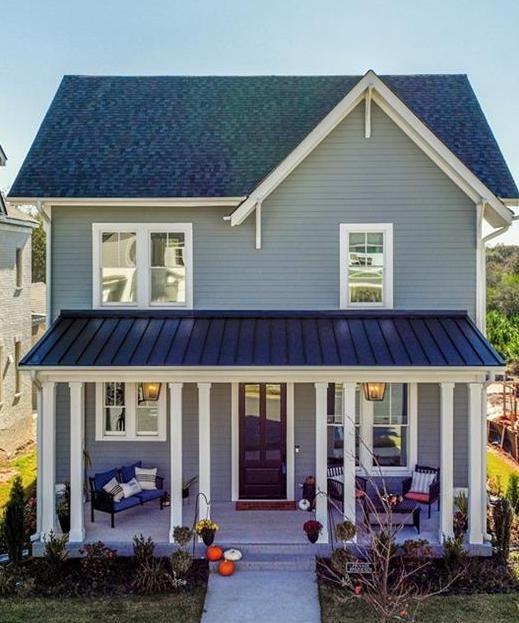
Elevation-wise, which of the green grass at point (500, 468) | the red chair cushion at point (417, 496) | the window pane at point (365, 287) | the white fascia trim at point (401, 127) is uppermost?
the white fascia trim at point (401, 127)

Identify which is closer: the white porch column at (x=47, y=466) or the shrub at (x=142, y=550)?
the shrub at (x=142, y=550)

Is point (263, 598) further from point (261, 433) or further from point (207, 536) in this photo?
point (261, 433)

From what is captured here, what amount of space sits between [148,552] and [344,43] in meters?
13.4

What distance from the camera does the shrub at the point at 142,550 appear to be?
31.7 ft

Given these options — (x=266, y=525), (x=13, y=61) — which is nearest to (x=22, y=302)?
(x=13, y=61)

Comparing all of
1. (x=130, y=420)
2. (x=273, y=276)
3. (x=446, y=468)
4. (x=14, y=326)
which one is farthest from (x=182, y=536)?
(x=14, y=326)

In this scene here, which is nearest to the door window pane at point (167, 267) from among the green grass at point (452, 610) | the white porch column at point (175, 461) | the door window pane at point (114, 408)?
the door window pane at point (114, 408)

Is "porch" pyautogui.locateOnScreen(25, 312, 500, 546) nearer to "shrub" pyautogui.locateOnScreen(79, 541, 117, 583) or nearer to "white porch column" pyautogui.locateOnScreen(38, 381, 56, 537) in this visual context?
"white porch column" pyautogui.locateOnScreen(38, 381, 56, 537)

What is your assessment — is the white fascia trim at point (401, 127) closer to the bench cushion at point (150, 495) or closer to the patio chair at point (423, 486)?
the patio chair at point (423, 486)

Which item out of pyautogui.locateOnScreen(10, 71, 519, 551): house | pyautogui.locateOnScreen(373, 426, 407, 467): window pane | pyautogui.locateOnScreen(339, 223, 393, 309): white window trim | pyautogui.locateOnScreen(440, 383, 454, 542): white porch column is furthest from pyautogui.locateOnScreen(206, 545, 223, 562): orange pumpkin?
pyautogui.locateOnScreen(339, 223, 393, 309): white window trim

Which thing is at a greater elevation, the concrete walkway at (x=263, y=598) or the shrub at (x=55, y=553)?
the shrub at (x=55, y=553)

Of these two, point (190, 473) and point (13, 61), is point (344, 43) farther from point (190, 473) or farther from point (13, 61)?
point (190, 473)

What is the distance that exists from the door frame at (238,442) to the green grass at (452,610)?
3.64m

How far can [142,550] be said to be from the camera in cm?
966
